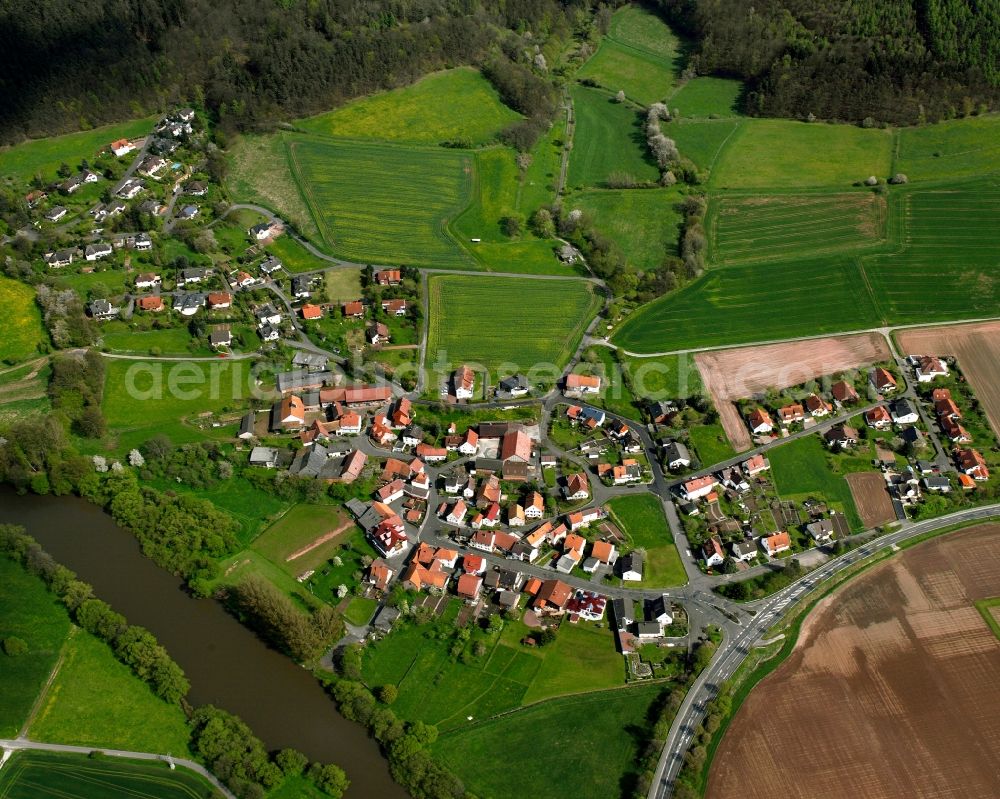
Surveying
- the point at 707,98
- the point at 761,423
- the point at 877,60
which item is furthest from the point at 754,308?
the point at 877,60

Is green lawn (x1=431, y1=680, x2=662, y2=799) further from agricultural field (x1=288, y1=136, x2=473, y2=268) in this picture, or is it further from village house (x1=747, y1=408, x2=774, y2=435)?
agricultural field (x1=288, y1=136, x2=473, y2=268)

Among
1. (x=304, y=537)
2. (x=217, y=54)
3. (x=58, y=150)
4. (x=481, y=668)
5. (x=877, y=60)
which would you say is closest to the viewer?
(x=481, y=668)

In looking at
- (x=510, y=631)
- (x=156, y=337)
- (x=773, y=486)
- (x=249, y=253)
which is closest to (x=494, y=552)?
(x=510, y=631)

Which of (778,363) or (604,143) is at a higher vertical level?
(604,143)

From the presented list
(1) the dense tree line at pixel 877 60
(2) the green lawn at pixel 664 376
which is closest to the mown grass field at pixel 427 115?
(1) the dense tree line at pixel 877 60

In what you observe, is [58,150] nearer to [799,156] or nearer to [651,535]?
[651,535]

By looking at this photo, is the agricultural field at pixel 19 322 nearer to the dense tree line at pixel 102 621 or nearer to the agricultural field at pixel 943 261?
the dense tree line at pixel 102 621
